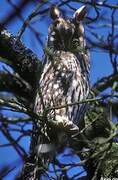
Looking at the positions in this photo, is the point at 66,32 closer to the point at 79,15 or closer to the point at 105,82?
the point at 79,15

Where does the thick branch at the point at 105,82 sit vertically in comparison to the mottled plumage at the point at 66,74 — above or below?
below

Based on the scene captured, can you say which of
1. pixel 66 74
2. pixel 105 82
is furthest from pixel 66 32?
pixel 105 82

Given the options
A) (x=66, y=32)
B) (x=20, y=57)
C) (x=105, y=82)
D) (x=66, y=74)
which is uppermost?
(x=66, y=32)

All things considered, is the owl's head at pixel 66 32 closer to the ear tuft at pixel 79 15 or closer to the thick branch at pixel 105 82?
the ear tuft at pixel 79 15

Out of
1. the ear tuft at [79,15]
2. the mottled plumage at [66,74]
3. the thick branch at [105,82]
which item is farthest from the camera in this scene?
the mottled plumage at [66,74]

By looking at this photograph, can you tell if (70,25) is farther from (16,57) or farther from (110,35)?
(110,35)

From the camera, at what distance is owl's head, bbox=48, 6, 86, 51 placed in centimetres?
248

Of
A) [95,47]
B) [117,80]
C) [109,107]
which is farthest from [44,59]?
[95,47]

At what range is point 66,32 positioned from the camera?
257cm

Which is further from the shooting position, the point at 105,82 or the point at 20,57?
the point at 20,57

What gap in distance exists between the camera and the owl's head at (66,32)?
2.48 m

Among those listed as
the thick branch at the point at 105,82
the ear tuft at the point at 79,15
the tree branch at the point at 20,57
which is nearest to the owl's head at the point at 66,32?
the ear tuft at the point at 79,15

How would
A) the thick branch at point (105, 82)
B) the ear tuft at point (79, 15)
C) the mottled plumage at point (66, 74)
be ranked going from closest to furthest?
the thick branch at point (105, 82) → the ear tuft at point (79, 15) → the mottled plumage at point (66, 74)

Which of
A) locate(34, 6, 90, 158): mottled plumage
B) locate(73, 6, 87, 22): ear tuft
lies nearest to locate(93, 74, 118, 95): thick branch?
locate(34, 6, 90, 158): mottled plumage
